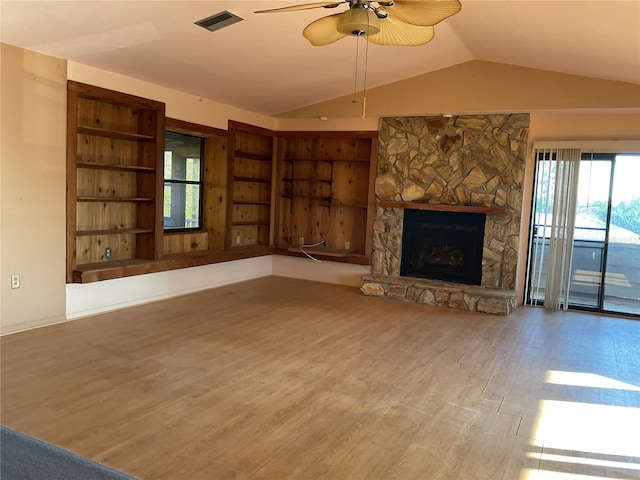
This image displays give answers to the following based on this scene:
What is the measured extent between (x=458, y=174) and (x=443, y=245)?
39.7 inches

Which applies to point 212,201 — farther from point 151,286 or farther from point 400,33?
point 400,33

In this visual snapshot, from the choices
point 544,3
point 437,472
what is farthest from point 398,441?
point 544,3

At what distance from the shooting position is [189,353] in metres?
4.12

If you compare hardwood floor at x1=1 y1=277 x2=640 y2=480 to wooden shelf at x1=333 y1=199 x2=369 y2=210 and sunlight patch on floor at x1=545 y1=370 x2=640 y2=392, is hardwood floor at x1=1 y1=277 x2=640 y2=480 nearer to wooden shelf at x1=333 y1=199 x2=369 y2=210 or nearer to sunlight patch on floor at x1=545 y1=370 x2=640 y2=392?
sunlight patch on floor at x1=545 y1=370 x2=640 y2=392

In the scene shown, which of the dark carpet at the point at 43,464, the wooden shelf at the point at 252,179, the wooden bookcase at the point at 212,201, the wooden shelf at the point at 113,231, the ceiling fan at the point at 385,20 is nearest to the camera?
the dark carpet at the point at 43,464

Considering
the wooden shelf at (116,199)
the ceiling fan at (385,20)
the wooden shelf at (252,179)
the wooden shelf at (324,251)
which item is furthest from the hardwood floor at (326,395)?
the wooden shelf at (252,179)

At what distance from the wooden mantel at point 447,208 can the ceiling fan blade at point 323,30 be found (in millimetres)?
3842

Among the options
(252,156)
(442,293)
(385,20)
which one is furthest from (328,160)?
(385,20)

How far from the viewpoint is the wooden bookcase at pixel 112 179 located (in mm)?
4988

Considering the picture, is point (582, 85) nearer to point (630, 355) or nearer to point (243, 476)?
point (630, 355)

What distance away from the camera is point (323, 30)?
10.4 ft

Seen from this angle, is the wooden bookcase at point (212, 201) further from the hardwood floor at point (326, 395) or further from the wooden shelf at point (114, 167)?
the hardwood floor at point (326, 395)

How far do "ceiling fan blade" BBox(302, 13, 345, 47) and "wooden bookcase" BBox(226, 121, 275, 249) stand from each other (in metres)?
3.98

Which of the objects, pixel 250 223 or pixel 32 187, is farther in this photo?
pixel 250 223
